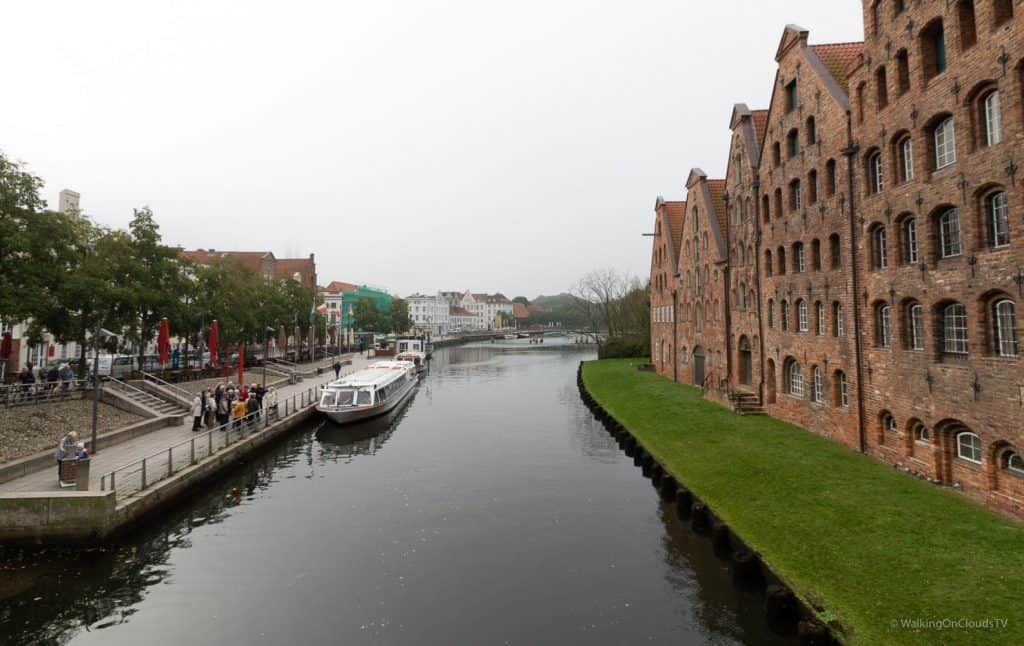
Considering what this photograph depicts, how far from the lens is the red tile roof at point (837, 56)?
21.8 metres

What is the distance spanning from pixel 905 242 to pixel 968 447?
237 inches

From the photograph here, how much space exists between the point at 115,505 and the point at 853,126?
25.4 metres

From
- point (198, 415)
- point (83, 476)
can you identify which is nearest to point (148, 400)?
point (198, 415)

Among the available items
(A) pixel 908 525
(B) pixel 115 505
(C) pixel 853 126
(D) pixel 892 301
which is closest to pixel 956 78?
(C) pixel 853 126

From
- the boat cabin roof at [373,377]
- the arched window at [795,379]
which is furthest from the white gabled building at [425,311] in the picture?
the arched window at [795,379]

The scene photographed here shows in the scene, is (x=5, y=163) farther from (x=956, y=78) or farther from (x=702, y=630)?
(x=956, y=78)

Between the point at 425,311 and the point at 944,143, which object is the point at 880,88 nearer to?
the point at 944,143

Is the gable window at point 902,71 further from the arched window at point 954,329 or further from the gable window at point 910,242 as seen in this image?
the arched window at point 954,329

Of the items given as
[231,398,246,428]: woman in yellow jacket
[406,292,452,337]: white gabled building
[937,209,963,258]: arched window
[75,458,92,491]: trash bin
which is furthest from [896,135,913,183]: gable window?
[406,292,452,337]: white gabled building

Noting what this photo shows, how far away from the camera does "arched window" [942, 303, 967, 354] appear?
1365cm

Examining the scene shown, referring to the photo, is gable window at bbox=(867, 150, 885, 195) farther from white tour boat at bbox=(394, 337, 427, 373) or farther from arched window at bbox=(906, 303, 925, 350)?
white tour boat at bbox=(394, 337, 427, 373)

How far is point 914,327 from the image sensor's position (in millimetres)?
15531

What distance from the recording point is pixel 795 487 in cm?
1459

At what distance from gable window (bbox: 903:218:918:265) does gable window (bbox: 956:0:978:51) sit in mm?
4586
